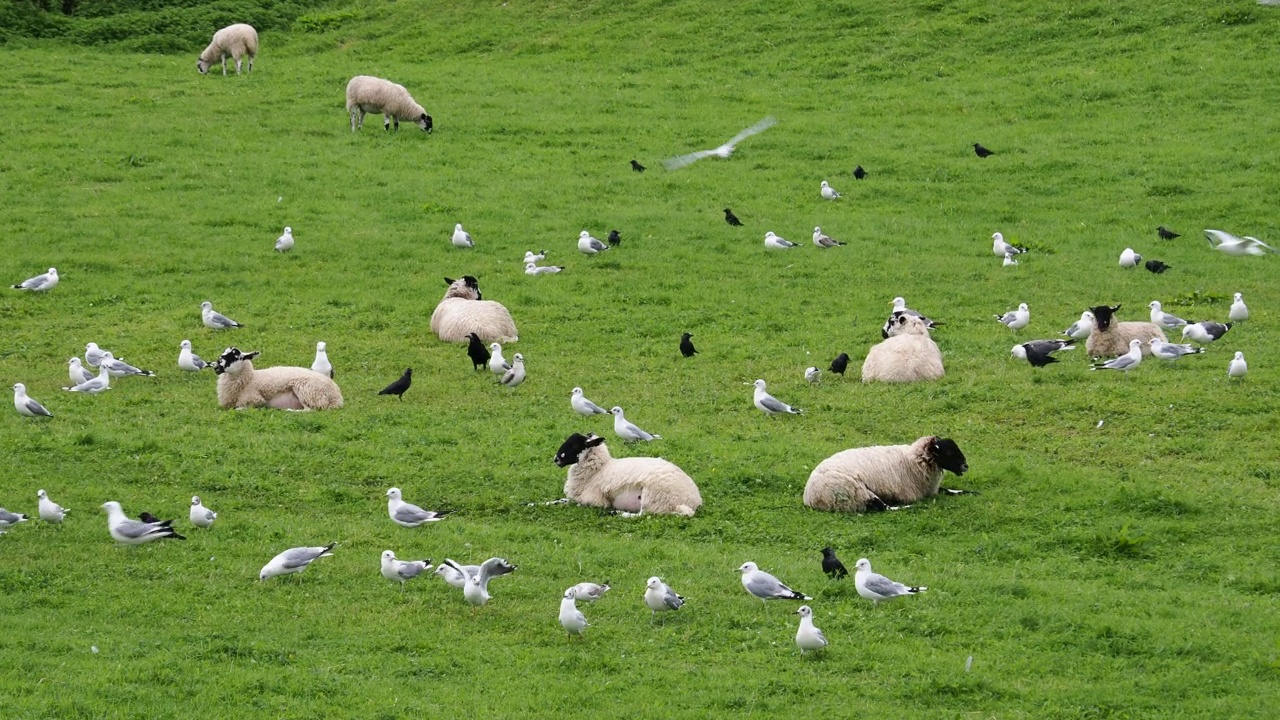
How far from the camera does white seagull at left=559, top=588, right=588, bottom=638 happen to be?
11.0 meters

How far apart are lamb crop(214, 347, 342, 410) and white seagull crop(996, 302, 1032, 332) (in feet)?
32.3

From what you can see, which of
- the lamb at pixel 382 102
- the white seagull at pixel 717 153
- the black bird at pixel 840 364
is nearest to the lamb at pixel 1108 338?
the black bird at pixel 840 364

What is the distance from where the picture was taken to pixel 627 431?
54.3 feet

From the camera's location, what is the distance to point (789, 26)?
138 feet

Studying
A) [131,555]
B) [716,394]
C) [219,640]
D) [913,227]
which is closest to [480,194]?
[913,227]

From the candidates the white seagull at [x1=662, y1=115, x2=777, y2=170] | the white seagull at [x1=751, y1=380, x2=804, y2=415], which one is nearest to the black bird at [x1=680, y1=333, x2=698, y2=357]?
the white seagull at [x1=751, y1=380, x2=804, y2=415]

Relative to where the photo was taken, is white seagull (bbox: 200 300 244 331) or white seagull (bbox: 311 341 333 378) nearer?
white seagull (bbox: 311 341 333 378)

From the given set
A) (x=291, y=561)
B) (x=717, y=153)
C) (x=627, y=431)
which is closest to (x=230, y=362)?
(x=627, y=431)

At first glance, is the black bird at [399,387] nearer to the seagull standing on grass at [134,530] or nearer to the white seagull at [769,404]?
the white seagull at [769,404]

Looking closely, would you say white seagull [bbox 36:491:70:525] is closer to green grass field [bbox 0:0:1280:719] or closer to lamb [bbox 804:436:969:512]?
green grass field [bbox 0:0:1280:719]

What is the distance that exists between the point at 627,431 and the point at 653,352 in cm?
506

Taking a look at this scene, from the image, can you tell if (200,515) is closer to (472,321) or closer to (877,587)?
(877,587)

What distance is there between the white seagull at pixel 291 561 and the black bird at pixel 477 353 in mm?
7932

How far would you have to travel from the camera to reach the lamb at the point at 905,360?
63.2 ft
